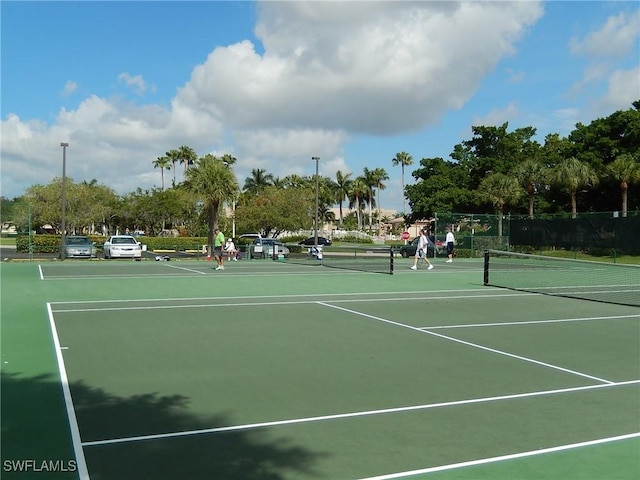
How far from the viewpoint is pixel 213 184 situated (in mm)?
43875

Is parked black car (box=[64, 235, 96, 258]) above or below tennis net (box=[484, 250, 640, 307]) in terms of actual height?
above

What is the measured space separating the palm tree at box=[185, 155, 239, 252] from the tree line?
7 centimetres

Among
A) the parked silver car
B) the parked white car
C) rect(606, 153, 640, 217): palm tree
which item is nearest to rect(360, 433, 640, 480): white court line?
the parked silver car

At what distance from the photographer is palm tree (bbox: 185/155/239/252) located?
43.9 metres

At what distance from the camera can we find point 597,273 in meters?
26.4

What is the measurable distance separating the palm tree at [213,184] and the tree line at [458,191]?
0.23ft

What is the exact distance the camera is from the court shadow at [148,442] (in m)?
4.58

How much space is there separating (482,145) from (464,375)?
199 feet

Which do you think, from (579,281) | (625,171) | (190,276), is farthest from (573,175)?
(190,276)

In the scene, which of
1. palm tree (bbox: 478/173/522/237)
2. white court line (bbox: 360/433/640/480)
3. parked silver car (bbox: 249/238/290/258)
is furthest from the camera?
palm tree (bbox: 478/173/522/237)

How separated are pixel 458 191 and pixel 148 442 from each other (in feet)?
197

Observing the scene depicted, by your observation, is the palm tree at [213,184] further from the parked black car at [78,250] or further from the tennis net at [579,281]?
the tennis net at [579,281]

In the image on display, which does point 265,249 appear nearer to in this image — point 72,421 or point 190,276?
point 190,276

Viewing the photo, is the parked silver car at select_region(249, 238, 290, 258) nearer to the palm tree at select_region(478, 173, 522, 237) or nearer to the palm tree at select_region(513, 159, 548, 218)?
the palm tree at select_region(478, 173, 522, 237)
